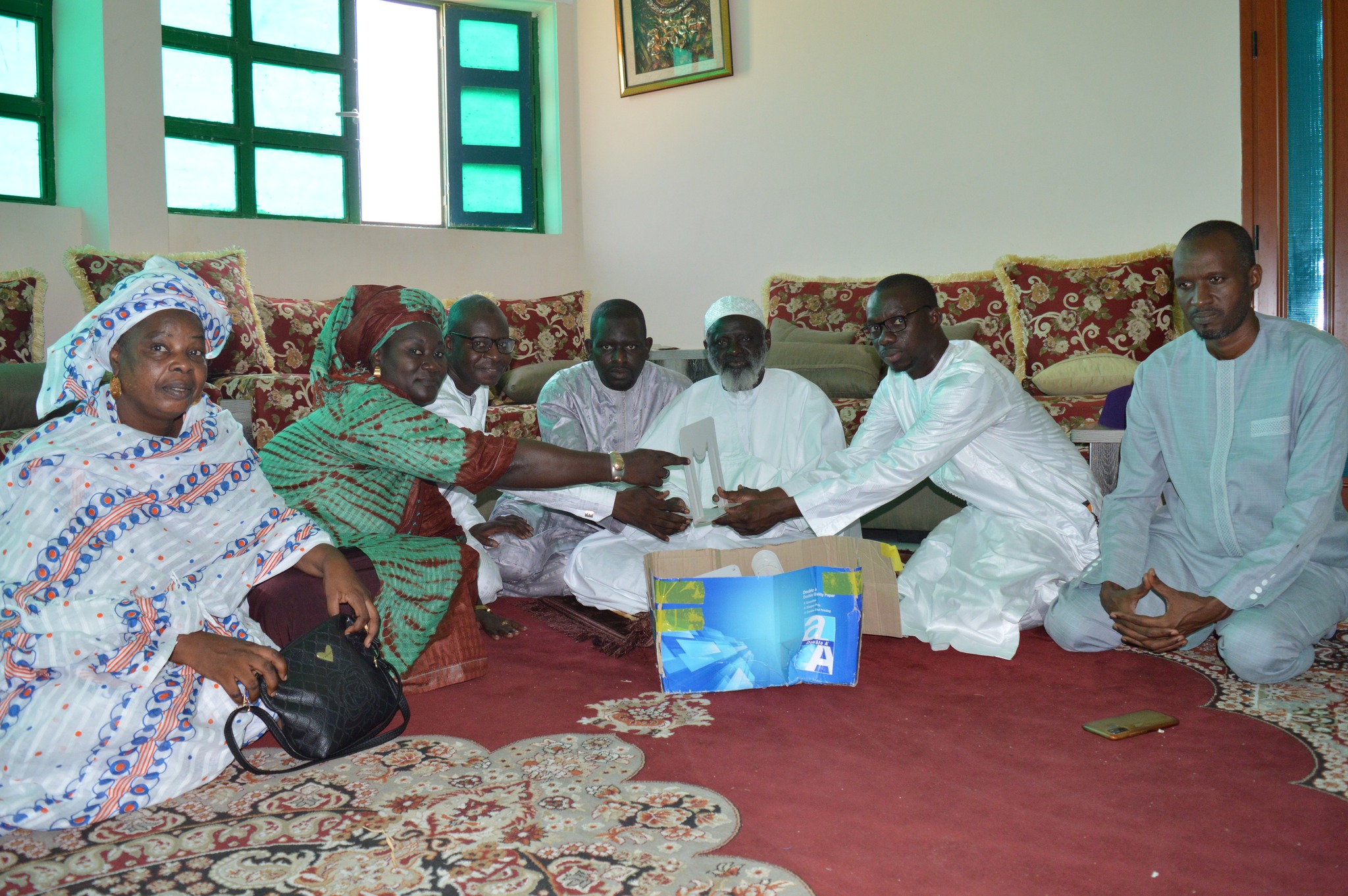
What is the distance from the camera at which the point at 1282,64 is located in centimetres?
482

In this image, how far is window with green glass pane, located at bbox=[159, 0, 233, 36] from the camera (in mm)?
5852

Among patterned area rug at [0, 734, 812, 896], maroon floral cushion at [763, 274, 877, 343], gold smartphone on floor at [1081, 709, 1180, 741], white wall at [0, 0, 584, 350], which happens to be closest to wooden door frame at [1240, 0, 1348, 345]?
maroon floral cushion at [763, 274, 877, 343]

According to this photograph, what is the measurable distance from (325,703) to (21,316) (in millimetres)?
3628

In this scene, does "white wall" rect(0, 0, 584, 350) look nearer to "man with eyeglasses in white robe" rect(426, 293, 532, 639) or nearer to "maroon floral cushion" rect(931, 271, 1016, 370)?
"man with eyeglasses in white robe" rect(426, 293, 532, 639)

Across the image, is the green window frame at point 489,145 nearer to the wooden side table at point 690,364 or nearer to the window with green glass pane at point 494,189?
the window with green glass pane at point 494,189

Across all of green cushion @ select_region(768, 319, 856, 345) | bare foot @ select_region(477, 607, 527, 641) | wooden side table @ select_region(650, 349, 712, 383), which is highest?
green cushion @ select_region(768, 319, 856, 345)

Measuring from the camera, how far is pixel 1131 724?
2186mm

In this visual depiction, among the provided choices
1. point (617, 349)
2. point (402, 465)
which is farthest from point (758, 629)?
point (617, 349)

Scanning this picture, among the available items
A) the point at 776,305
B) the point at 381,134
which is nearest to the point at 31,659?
the point at 776,305

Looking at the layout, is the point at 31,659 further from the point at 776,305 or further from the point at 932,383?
the point at 776,305

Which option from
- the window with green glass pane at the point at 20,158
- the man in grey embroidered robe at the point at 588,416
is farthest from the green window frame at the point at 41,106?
the man in grey embroidered robe at the point at 588,416

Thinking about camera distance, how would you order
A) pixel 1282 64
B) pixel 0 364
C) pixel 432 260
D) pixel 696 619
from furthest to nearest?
1. pixel 432 260
2. pixel 1282 64
3. pixel 0 364
4. pixel 696 619

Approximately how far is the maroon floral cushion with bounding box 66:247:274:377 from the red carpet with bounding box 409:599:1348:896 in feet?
9.17

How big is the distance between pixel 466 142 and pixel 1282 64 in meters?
4.83
